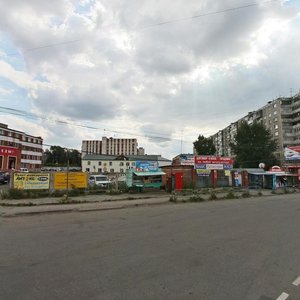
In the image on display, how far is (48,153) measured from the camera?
484 feet

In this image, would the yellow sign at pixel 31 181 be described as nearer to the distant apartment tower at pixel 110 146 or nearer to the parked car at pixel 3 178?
the parked car at pixel 3 178

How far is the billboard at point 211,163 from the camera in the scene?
1307 inches

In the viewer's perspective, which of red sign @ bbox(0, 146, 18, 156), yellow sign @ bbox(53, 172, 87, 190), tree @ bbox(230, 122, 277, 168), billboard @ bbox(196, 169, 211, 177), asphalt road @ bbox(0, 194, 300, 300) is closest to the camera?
asphalt road @ bbox(0, 194, 300, 300)

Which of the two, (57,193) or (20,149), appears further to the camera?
(20,149)

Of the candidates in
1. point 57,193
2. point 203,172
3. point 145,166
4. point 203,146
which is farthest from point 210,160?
point 203,146

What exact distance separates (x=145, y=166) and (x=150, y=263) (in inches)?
906

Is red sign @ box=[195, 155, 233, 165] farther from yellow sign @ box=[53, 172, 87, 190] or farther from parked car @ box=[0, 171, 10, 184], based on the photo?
parked car @ box=[0, 171, 10, 184]

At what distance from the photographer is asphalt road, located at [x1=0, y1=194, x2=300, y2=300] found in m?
4.35

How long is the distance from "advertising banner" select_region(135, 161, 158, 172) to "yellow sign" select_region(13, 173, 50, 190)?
903 centimetres

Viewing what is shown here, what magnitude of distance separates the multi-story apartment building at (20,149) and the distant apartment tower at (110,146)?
609 inches

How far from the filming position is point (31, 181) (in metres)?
22.3

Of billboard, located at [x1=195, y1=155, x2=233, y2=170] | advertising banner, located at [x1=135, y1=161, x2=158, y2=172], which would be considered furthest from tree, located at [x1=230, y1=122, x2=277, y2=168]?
advertising banner, located at [x1=135, y1=161, x2=158, y2=172]

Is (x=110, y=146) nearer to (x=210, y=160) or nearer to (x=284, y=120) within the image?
(x=284, y=120)

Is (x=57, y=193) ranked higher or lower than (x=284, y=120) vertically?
lower
